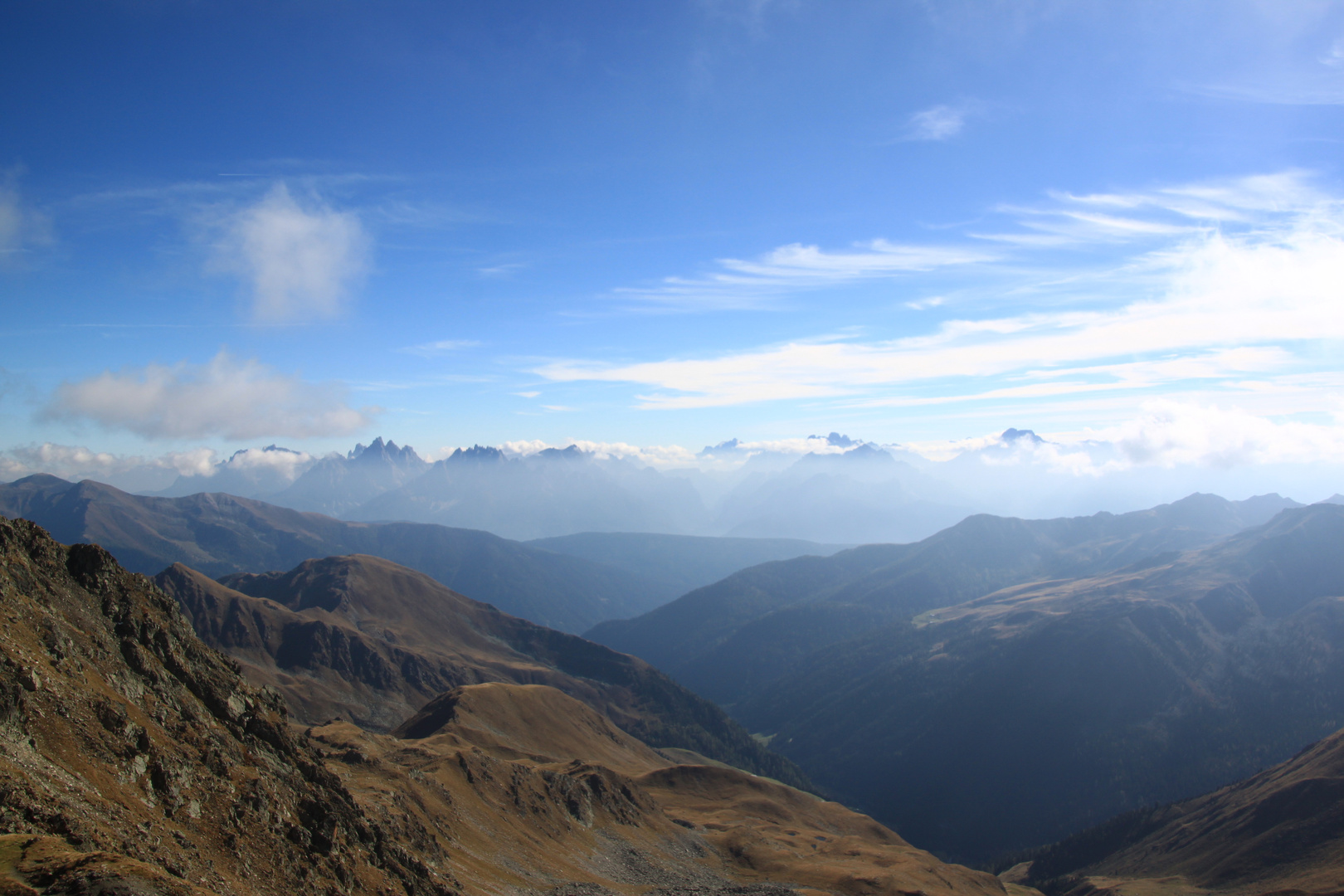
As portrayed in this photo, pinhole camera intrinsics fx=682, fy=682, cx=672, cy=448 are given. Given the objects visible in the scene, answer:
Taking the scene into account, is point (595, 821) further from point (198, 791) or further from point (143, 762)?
point (143, 762)

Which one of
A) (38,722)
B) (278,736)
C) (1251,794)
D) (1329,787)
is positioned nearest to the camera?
(38,722)

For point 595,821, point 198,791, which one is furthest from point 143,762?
point 595,821

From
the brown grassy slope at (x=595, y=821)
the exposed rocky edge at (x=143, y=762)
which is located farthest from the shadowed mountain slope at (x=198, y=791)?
the brown grassy slope at (x=595, y=821)

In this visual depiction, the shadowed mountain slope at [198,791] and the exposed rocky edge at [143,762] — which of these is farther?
the shadowed mountain slope at [198,791]

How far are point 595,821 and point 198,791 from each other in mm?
81728

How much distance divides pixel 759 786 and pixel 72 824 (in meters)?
171

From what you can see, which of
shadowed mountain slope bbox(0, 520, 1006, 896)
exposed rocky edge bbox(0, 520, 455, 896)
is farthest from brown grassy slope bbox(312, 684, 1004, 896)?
exposed rocky edge bbox(0, 520, 455, 896)

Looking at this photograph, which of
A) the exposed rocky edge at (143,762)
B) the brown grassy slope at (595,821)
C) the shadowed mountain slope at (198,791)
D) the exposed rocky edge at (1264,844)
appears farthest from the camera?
the exposed rocky edge at (1264,844)

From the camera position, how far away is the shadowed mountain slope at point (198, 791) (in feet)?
101

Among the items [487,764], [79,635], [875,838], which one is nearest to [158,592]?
[79,635]

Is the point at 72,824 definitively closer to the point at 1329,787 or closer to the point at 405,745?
the point at 405,745

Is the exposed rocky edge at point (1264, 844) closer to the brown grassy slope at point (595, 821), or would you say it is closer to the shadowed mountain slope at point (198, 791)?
the brown grassy slope at point (595, 821)

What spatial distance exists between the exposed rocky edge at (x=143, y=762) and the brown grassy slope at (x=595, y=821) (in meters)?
16.9

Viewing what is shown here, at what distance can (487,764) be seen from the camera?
4077 inches
